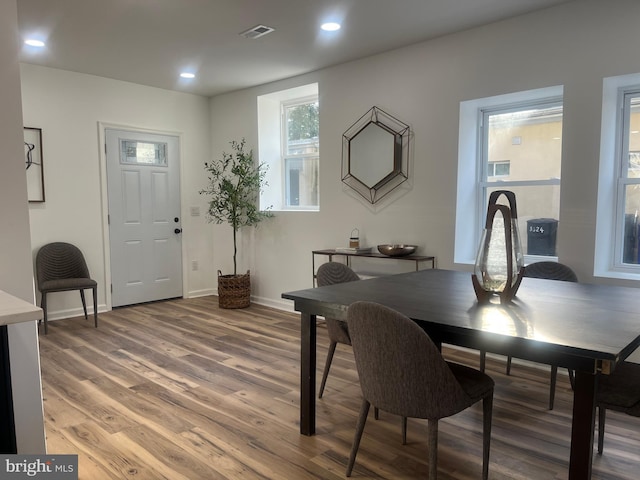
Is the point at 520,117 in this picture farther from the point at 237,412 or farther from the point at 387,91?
the point at 237,412

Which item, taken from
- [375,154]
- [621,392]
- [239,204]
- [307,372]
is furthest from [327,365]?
A: [239,204]

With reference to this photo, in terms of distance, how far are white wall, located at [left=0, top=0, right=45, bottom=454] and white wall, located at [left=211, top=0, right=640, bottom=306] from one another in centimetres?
293

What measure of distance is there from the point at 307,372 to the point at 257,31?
2.71m

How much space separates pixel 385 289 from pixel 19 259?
1679 millimetres

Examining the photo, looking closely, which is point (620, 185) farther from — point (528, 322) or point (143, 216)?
point (143, 216)

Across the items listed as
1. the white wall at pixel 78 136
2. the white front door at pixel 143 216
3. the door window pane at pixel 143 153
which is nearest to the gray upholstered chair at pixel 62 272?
the white wall at pixel 78 136

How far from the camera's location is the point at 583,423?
145 cm

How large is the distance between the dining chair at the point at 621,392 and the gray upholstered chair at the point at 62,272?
4.25 m

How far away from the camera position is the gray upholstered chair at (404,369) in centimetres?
168

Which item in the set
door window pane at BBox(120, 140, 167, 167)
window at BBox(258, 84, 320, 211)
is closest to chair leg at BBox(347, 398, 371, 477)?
window at BBox(258, 84, 320, 211)

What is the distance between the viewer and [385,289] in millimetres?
2398

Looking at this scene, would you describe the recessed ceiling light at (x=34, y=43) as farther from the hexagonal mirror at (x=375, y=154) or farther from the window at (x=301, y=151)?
the hexagonal mirror at (x=375, y=154)

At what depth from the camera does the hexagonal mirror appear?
4.17 m

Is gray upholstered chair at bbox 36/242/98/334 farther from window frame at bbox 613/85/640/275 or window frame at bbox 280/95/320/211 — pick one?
window frame at bbox 613/85/640/275
